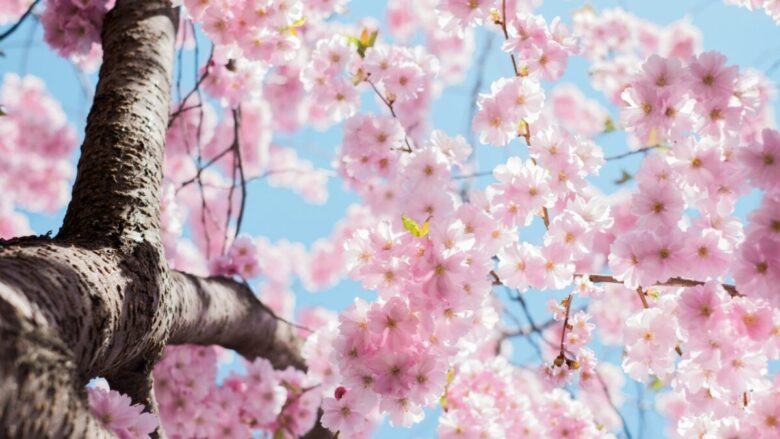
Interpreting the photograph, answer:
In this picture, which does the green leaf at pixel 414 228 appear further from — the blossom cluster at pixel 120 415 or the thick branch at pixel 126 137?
the blossom cluster at pixel 120 415

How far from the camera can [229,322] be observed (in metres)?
2.24

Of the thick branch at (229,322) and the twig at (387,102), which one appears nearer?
the thick branch at (229,322)

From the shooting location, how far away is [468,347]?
85.4 inches

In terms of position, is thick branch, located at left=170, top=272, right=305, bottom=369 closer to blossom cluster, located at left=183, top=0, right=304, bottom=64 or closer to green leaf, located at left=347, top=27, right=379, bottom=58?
blossom cluster, located at left=183, top=0, right=304, bottom=64

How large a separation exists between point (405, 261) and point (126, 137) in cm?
84

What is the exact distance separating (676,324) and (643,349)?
0.48 feet

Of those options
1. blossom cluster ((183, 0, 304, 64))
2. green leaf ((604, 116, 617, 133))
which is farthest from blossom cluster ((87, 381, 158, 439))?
green leaf ((604, 116, 617, 133))

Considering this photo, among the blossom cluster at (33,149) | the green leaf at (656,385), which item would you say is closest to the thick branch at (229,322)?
the green leaf at (656,385)

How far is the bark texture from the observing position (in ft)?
2.91

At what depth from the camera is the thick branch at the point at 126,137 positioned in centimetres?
148

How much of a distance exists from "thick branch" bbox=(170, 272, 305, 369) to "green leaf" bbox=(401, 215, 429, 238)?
660mm

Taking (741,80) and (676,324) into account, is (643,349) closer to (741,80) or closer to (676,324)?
(676,324)

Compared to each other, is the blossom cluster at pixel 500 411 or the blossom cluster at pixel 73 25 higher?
the blossom cluster at pixel 73 25

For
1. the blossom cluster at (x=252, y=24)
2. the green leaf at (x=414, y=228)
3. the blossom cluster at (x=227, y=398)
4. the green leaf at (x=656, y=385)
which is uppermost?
the blossom cluster at (x=252, y=24)
